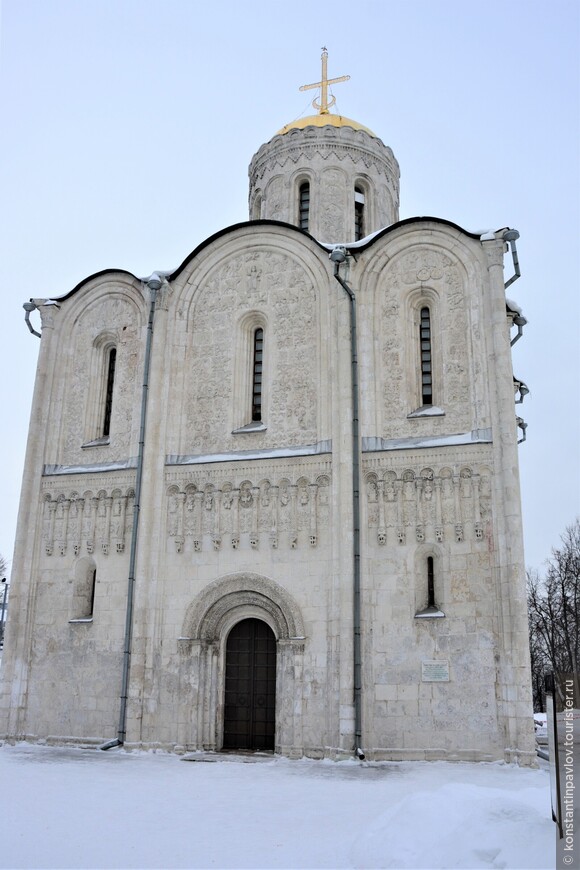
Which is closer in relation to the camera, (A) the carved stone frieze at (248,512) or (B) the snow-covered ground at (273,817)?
(B) the snow-covered ground at (273,817)

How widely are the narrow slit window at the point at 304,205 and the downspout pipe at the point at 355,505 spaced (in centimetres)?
427

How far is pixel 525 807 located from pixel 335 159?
15939 mm

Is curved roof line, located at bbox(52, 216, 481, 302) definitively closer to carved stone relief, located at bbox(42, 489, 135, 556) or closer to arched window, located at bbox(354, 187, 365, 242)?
arched window, located at bbox(354, 187, 365, 242)

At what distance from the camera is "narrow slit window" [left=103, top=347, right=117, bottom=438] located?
17078mm

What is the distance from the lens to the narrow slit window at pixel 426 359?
15.2 metres

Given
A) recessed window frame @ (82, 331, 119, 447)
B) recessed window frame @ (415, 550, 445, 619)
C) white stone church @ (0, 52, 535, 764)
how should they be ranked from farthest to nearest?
recessed window frame @ (82, 331, 119, 447) < recessed window frame @ (415, 550, 445, 619) < white stone church @ (0, 52, 535, 764)

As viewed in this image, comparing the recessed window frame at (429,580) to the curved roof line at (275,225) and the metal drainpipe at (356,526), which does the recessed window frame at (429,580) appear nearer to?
the metal drainpipe at (356,526)

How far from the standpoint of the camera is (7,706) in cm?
1511

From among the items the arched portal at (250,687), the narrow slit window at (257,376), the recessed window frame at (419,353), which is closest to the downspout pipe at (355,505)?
the recessed window frame at (419,353)

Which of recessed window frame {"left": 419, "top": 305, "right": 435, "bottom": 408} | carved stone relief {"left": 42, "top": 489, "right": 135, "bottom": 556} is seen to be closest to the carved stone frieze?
carved stone relief {"left": 42, "top": 489, "right": 135, "bottom": 556}

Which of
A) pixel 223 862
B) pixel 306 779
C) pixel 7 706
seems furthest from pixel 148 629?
pixel 223 862

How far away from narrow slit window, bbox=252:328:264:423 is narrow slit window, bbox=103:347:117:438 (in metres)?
3.12

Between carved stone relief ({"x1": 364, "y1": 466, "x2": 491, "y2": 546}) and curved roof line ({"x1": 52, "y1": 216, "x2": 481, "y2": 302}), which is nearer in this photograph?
carved stone relief ({"x1": 364, "y1": 466, "x2": 491, "y2": 546})

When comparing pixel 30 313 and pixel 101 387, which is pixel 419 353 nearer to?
pixel 101 387
